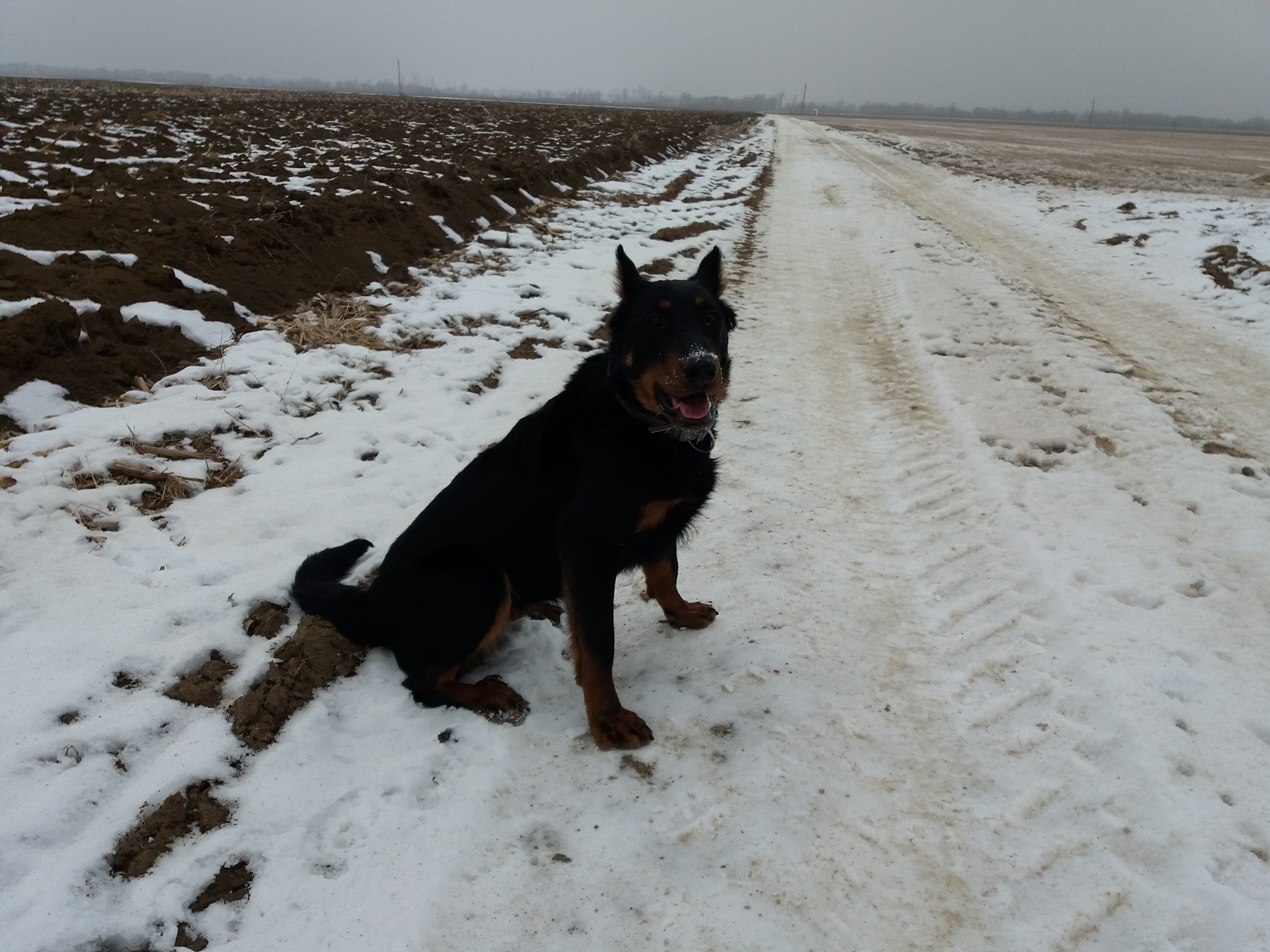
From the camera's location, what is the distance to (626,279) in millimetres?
3303

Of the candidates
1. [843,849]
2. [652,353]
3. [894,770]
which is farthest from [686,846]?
[652,353]

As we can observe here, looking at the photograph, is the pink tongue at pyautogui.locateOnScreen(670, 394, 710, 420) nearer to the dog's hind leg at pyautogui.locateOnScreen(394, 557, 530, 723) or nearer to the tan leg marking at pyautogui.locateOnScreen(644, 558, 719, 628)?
the tan leg marking at pyautogui.locateOnScreen(644, 558, 719, 628)

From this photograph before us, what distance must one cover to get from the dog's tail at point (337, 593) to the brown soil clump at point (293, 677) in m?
0.05

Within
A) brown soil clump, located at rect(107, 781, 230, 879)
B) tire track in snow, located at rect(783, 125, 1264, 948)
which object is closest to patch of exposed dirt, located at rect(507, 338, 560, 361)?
tire track in snow, located at rect(783, 125, 1264, 948)

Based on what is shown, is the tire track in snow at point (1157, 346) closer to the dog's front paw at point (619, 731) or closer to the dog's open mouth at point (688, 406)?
the dog's open mouth at point (688, 406)

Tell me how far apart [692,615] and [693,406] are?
3.99ft

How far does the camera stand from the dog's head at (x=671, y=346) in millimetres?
2857

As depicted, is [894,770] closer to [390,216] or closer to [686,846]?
[686,846]

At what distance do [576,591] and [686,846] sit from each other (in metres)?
1.05

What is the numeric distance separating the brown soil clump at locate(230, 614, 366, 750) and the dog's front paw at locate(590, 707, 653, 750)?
124cm

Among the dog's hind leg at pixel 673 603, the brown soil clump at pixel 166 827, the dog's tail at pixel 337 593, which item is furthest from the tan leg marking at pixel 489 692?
the brown soil clump at pixel 166 827

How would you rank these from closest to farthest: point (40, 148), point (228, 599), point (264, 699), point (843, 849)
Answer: point (843, 849)
point (264, 699)
point (228, 599)
point (40, 148)

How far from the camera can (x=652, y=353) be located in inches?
118

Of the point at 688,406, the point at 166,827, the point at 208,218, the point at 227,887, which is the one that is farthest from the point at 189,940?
the point at 208,218
